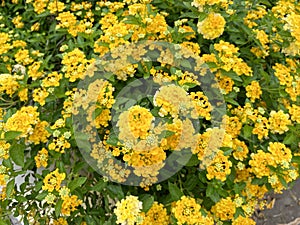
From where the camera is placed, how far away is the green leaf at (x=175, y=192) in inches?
46.3

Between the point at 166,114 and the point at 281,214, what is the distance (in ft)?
3.70

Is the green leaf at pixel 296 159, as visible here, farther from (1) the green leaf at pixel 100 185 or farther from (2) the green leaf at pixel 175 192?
(1) the green leaf at pixel 100 185

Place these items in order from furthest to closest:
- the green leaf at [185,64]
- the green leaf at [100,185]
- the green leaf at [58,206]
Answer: the green leaf at [185,64] → the green leaf at [100,185] → the green leaf at [58,206]

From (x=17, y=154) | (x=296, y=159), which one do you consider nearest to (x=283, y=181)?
(x=296, y=159)

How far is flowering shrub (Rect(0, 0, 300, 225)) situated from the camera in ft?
3.77

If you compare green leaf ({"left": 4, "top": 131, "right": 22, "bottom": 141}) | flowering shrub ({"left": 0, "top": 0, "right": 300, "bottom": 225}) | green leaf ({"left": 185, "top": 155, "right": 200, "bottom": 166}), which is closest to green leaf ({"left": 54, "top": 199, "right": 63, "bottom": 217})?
flowering shrub ({"left": 0, "top": 0, "right": 300, "bottom": 225})

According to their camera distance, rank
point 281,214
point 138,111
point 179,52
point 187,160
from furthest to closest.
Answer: point 281,214
point 179,52
point 187,160
point 138,111

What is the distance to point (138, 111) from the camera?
107cm

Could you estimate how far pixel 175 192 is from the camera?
1182 millimetres

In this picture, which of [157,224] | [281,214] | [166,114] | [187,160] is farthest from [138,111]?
[281,214]

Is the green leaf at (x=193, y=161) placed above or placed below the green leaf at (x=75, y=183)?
above

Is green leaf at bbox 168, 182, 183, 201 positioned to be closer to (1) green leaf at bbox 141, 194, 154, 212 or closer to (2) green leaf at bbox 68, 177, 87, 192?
(1) green leaf at bbox 141, 194, 154, 212

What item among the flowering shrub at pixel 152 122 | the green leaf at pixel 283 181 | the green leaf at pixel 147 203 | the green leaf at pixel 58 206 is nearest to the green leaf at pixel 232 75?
the flowering shrub at pixel 152 122

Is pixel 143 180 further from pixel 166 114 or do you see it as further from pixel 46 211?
pixel 46 211
